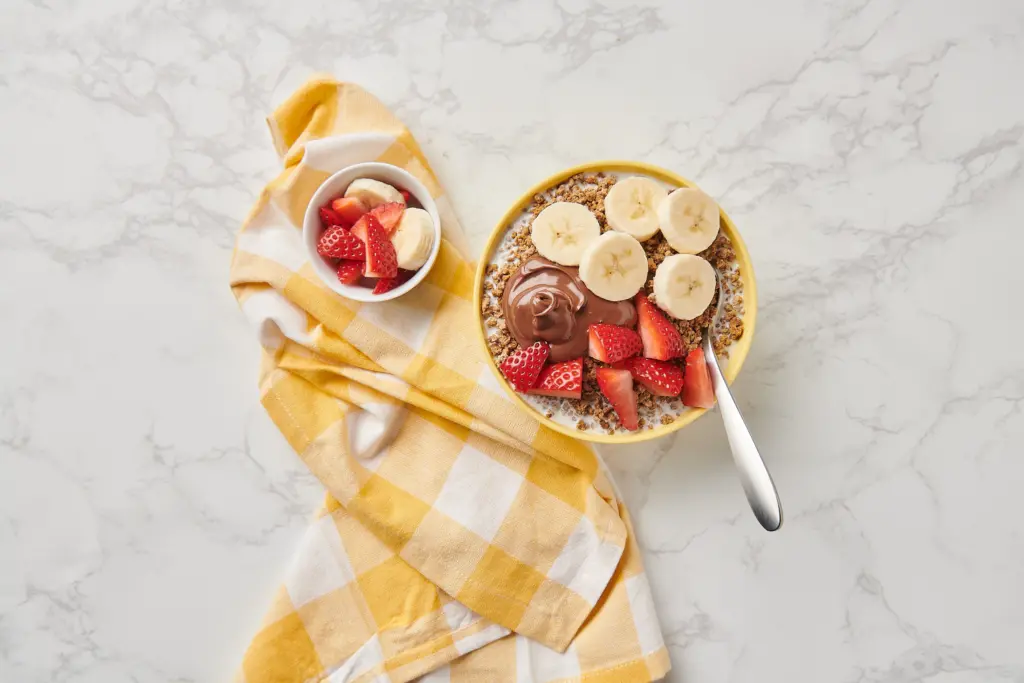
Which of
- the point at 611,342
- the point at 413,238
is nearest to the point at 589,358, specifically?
the point at 611,342

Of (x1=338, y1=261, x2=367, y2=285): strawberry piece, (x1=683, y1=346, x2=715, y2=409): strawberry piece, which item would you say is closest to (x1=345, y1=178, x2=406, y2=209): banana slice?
(x1=338, y1=261, x2=367, y2=285): strawberry piece

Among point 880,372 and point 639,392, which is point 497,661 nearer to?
point 639,392

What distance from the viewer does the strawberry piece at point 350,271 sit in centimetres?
158

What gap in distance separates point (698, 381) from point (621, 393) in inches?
5.9

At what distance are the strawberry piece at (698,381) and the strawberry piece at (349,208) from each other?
28.7 inches

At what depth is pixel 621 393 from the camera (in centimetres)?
145

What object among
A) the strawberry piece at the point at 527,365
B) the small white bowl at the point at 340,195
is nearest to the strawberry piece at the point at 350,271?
the small white bowl at the point at 340,195

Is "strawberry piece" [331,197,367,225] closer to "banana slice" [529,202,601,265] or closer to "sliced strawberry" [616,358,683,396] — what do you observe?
"banana slice" [529,202,601,265]

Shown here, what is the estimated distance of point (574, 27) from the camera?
176 centimetres

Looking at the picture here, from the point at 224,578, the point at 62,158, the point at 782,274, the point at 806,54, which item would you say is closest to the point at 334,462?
the point at 224,578

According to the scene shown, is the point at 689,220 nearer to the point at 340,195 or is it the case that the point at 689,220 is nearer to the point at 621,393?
the point at 621,393

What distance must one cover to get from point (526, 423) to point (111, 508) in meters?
1.01

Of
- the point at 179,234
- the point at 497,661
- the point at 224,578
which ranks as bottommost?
the point at 497,661

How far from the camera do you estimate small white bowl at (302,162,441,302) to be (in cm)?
157
